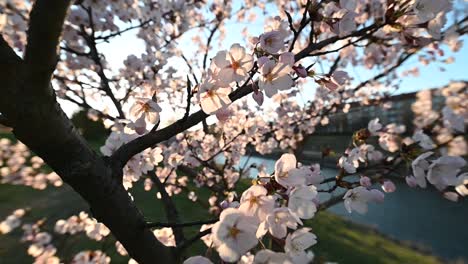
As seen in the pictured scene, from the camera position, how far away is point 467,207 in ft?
37.4

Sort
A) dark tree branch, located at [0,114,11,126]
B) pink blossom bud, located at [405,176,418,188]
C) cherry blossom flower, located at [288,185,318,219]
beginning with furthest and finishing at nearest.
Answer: pink blossom bud, located at [405,176,418,188]
cherry blossom flower, located at [288,185,318,219]
dark tree branch, located at [0,114,11,126]

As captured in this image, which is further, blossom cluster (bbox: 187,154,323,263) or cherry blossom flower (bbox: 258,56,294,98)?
cherry blossom flower (bbox: 258,56,294,98)

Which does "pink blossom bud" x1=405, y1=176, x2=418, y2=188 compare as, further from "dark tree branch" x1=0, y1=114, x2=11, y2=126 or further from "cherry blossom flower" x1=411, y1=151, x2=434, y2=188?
"dark tree branch" x1=0, y1=114, x2=11, y2=126

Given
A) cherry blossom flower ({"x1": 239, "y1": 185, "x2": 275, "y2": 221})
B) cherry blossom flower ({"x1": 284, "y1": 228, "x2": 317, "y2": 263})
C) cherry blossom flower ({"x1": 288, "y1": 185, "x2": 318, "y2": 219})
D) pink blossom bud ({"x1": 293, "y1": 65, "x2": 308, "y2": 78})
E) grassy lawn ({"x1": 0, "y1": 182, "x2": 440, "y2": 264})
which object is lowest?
grassy lawn ({"x1": 0, "y1": 182, "x2": 440, "y2": 264})

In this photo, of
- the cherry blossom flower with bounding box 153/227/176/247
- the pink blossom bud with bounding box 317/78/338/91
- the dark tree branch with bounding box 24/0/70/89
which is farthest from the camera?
the cherry blossom flower with bounding box 153/227/176/247

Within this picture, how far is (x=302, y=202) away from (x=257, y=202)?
166 mm

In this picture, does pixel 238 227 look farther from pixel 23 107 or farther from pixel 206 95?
pixel 23 107

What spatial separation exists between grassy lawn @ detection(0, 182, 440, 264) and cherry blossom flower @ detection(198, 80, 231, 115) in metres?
4.73

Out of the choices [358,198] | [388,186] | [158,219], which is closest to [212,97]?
[358,198]

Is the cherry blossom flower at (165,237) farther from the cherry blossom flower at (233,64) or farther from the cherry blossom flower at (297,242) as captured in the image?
the cherry blossom flower at (233,64)

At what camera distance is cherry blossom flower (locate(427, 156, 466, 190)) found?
131 cm

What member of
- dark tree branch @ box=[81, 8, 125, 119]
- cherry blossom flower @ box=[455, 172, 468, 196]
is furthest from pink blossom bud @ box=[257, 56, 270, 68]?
dark tree branch @ box=[81, 8, 125, 119]

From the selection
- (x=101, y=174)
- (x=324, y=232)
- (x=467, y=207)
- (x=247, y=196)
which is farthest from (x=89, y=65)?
(x=467, y=207)

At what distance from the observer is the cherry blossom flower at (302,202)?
103cm
